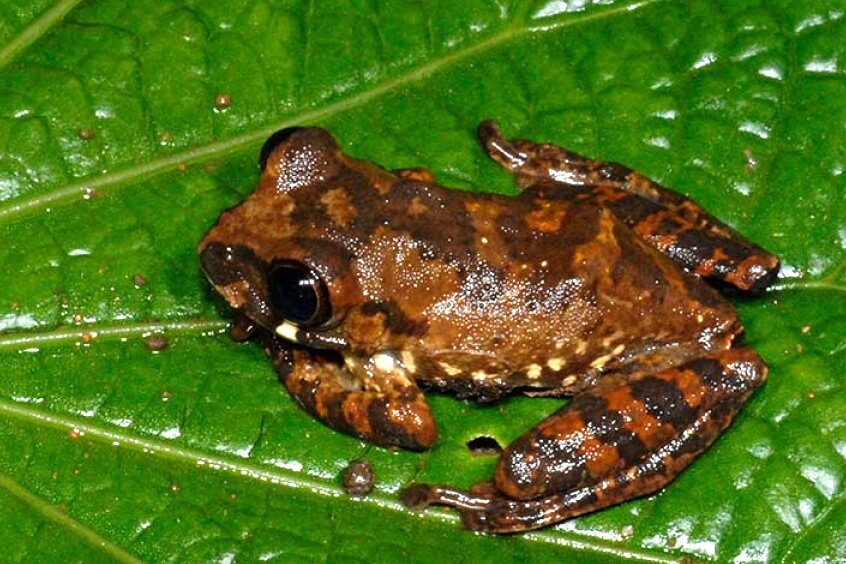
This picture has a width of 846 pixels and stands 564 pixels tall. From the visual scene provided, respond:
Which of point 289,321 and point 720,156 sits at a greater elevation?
point 720,156


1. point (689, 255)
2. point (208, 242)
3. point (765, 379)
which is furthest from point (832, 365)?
point (208, 242)

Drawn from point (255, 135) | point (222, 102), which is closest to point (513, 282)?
point (255, 135)

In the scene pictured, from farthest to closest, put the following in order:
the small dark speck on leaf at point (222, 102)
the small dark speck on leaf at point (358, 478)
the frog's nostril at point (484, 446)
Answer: the small dark speck on leaf at point (222, 102)
the frog's nostril at point (484, 446)
the small dark speck on leaf at point (358, 478)

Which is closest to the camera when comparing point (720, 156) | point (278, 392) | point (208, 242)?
point (208, 242)

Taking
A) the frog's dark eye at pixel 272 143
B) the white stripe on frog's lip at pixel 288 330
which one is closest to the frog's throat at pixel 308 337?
the white stripe on frog's lip at pixel 288 330

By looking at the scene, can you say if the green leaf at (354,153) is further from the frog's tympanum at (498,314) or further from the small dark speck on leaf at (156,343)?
the frog's tympanum at (498,314)

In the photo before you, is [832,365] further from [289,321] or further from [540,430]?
[289,321]

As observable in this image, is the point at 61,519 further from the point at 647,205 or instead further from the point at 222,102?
the point at 647,205
